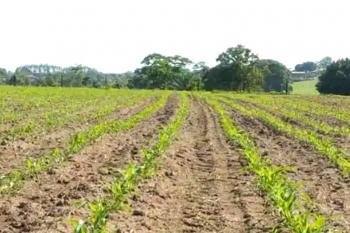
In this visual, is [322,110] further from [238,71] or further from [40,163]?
[238,71]

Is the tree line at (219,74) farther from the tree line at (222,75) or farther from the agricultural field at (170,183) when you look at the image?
the agricultural field at (170,183)

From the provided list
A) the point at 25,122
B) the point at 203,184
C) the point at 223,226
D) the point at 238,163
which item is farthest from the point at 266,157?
the point at 25,122

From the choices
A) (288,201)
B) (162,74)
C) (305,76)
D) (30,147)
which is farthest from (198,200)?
(305,76)

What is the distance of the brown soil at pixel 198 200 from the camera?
7242 millimetres

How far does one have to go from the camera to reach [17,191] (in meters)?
8.67

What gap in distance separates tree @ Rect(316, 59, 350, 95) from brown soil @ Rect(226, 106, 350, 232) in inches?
2656

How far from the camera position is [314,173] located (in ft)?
38.0

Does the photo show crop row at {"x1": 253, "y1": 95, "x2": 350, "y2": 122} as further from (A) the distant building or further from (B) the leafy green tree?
(A) the distant building

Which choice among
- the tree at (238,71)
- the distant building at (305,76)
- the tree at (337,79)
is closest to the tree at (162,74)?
the tree at (238,71)

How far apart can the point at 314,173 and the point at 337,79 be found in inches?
2993

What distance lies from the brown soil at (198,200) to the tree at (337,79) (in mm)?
73311

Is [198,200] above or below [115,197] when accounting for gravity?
below

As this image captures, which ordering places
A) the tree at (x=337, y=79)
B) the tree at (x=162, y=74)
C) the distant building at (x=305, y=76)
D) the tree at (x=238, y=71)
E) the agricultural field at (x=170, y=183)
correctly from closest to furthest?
1. the agricultural field at (x=170, y=183)
2. the tree at (x=337, y=79)
3. the tree at (x=238, y=71)
4. the tree at (x=162, y=74)
5. the distant building at (x=305, y=76)

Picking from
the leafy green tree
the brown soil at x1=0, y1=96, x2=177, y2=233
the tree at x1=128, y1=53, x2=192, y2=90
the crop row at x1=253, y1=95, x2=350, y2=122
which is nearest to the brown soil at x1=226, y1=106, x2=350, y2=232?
the brown soil at x1=0, y1=96, x2=177, y2=233
